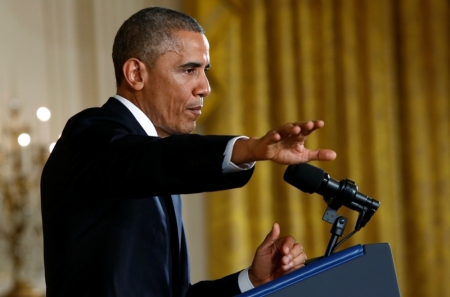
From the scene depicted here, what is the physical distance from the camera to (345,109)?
17.5 feet

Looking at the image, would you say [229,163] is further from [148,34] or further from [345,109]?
[345,109]

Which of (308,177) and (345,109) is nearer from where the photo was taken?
(308,177)

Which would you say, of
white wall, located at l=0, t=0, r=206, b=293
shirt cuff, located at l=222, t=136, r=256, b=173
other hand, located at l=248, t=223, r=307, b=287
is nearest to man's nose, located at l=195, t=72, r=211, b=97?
other hand, located at l=248, t=223, r=307, b=287

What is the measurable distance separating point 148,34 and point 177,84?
206 millimetres

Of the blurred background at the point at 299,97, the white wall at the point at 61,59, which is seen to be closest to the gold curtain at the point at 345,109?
the blurred background at the point at 299,97

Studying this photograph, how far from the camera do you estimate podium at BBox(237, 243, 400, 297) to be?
4.44ft

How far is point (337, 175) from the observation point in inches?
210

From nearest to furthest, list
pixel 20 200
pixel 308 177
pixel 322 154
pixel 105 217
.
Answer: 1. pixel 322 154
2. pixel 308 177
3. pixel 105 217
4. pixel 20 200

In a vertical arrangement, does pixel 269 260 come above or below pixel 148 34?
below

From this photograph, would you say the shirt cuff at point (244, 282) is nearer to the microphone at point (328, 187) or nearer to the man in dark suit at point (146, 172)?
the man in dark suit at point (146, 172)

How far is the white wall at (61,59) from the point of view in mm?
5137

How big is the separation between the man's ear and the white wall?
10.1ft

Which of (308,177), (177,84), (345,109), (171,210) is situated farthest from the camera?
(345,109)

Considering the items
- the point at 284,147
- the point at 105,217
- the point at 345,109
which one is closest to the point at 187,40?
the point at 105,217
